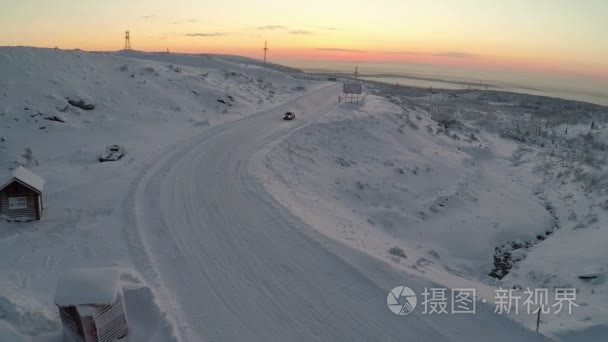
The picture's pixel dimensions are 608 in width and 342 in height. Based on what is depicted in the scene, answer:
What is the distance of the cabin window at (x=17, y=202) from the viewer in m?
13.7

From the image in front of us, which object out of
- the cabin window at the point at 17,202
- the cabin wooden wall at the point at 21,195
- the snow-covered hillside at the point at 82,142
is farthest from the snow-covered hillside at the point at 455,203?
the cabin window at the point at 17,202

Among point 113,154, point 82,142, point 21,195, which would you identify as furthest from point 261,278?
point 82,142

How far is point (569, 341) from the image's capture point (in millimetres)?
8969

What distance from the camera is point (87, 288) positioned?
771cm

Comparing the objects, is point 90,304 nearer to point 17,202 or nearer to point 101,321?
point 101,321

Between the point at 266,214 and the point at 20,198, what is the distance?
26.8 feet

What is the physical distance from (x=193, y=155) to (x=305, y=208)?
29.3 ft

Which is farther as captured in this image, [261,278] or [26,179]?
[26,179]

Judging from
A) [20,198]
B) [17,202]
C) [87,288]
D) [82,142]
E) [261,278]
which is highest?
[87,288]

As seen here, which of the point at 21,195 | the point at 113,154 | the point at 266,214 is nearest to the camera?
the point at 21,195

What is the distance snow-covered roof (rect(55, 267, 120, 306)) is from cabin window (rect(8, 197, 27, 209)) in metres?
7.53

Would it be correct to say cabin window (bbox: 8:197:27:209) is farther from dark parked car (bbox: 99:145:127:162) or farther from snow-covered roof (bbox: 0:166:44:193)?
dark parked car (bbox: 99:145:127:162)

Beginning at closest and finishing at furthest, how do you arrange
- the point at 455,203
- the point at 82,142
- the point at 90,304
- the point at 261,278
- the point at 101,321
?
the point at 90,304, the point at 101,321, the point at 261,278, the point at 455,203, the point at 82,142

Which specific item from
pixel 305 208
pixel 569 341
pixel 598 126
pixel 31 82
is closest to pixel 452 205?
pixel 305 208
